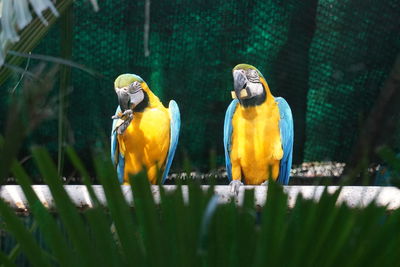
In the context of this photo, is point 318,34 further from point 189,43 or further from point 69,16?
point 69,16

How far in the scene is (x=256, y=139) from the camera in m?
1.88

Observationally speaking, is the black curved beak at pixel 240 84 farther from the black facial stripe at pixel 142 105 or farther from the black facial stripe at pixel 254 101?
the black facial stripe at pixel 142 105

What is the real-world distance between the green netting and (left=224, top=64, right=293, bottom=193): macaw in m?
0.18

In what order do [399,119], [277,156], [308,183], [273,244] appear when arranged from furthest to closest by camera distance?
[308,183]
[399,119]
[277,156]
[273,244]

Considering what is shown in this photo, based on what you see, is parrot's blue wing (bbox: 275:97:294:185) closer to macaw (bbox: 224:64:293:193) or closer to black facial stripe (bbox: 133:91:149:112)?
macaw (bbox: 224:64:293:193)

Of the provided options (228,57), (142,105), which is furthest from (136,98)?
(228,57)

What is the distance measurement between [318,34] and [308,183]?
602mm

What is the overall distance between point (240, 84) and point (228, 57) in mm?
219

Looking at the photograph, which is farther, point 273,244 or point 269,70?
point 269,70

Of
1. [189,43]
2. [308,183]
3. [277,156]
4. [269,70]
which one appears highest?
[189,43]

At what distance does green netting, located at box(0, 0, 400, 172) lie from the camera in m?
1.97

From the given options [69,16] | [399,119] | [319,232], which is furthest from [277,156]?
[319,232]

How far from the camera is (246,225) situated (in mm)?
331

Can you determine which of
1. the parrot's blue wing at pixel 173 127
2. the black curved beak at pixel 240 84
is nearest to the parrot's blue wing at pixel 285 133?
the black curved beak at pixel 240 84
